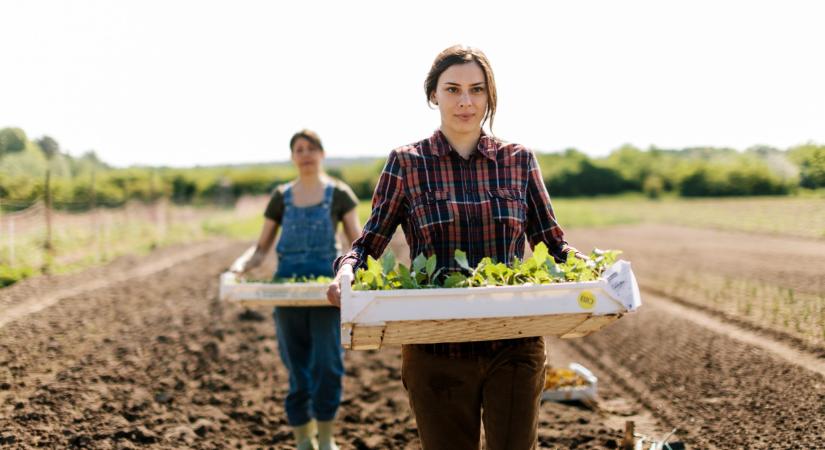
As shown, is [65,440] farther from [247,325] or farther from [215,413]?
[247,325]

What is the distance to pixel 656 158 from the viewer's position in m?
77.1

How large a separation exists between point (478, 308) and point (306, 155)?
2.49 m

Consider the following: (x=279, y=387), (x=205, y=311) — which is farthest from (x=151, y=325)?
(x=279, y=387)

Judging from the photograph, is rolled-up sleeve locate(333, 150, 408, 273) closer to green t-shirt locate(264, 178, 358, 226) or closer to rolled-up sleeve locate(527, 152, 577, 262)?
rolled-up sleeve locate(527, 152, 577, 262)

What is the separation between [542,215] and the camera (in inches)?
92.4

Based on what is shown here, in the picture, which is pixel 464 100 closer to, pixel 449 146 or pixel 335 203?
pixel 449 146

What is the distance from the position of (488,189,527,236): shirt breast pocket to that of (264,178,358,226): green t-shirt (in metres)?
2.06

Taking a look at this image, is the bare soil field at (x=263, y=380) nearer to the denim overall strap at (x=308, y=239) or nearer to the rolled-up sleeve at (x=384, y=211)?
the denim overall strap at (x=308, y=239)

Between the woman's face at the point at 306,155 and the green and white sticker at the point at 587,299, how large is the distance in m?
2.51

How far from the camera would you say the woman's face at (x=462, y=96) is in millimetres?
2199

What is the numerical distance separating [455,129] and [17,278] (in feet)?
33.5

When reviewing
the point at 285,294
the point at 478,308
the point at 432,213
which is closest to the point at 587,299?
the point at 478,308

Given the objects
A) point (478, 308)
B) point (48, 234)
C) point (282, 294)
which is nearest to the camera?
point (478, 308)

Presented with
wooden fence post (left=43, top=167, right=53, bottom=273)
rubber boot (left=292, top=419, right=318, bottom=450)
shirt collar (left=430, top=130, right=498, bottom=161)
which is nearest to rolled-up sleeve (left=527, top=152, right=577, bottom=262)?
shirt collar (left=430, top=130, right=498, bottom=161)
